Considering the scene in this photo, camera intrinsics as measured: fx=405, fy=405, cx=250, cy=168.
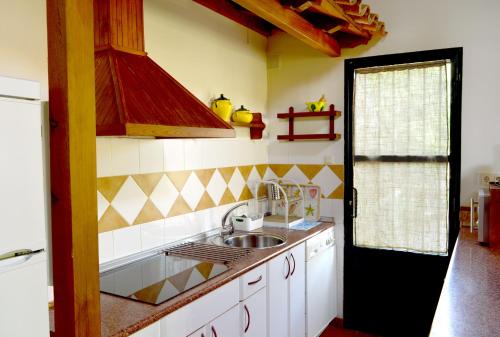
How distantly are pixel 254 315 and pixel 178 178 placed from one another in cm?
97

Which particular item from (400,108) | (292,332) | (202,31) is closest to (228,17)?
(202,31)

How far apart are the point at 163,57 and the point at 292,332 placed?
1987mm

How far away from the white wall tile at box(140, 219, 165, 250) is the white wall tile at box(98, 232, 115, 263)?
0.23 metres

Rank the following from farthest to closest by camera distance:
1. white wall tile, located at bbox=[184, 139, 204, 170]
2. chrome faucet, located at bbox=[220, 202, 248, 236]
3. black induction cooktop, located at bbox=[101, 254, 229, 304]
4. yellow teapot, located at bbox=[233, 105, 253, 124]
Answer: yellow teapot, located at bbox=[233, 105, 253, 124] < chrome faucet, located at bbox=[220, 202, 248, 236] < white wall tile, located at bbox=[184, 139, 204, 170] < black induction cooktop, located at bbox=[101, 254, 229, 304]

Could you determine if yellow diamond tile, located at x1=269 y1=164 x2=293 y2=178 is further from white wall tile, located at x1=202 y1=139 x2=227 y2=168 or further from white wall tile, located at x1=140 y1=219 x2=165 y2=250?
white wall tile, located at x1=140 y1=219 x2=165 y2=250

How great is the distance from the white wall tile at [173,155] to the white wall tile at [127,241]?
17.4 inches

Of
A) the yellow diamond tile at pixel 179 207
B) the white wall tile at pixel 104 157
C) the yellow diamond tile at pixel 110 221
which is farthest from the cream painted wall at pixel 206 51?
the yellow diamond tile at pixel 110 221

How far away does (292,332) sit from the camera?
274cm

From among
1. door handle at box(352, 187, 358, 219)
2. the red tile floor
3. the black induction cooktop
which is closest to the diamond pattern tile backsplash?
door handle at box(352, 187, 358, 219)

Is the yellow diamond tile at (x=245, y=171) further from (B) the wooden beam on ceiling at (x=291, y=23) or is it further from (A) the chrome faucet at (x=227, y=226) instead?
(B) the wooden beam on ceiling at (x=291, y=23)

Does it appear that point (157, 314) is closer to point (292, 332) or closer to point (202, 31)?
point (292, 332)

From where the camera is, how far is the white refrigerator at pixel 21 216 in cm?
98

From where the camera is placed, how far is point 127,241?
2264 millimetres

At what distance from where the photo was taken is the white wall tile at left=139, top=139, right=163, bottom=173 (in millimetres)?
2355
